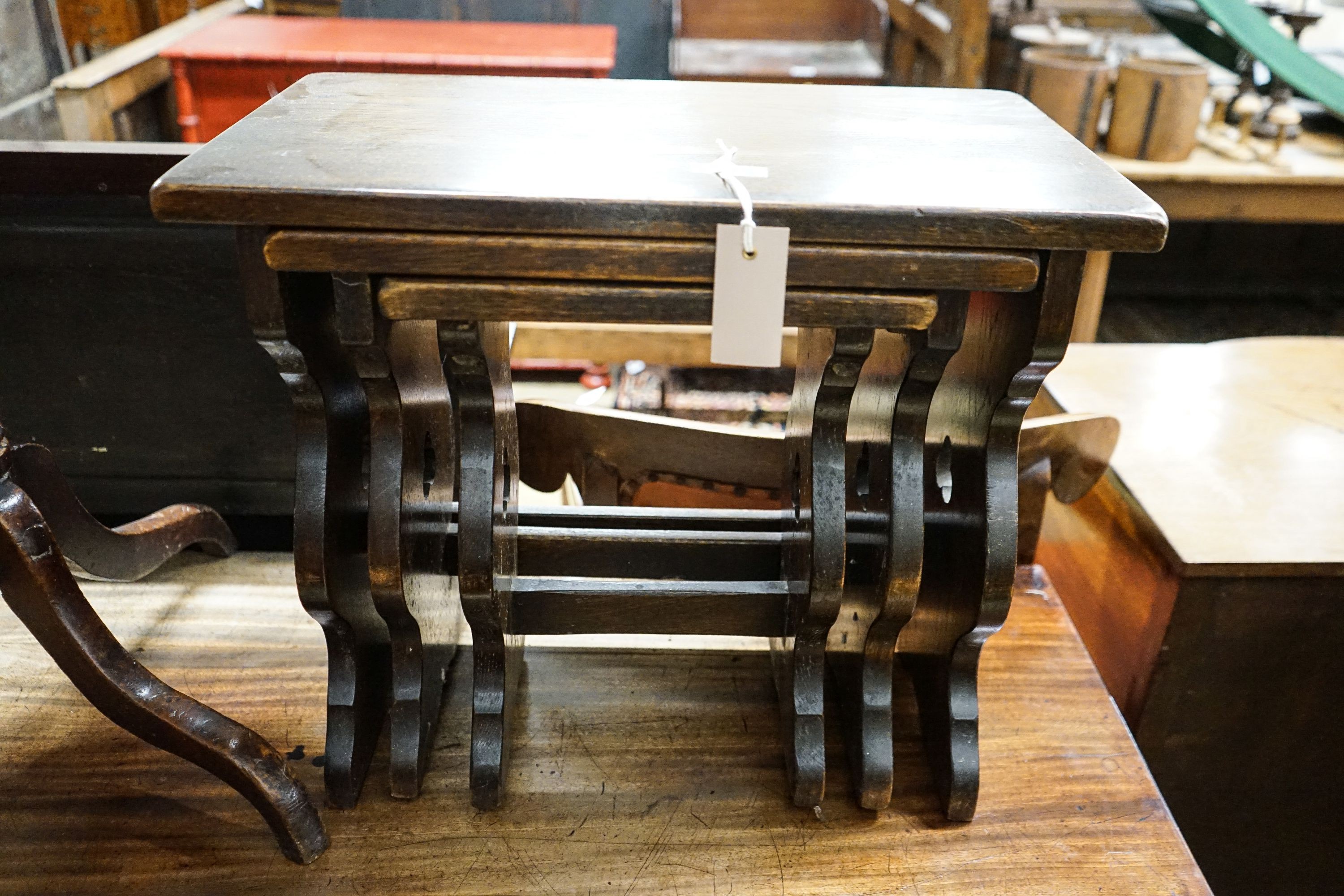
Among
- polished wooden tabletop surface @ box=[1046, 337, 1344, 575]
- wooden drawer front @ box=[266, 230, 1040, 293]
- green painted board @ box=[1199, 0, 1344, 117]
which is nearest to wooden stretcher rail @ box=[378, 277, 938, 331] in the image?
wooden drawer front @ box=[266, 230, 1040, 293]

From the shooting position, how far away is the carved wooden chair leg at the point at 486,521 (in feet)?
2.89

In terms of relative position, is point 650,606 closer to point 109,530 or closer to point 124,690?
point 124,690

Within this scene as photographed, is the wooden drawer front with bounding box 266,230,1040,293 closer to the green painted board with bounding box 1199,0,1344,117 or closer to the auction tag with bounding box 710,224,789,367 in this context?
the auction tag with bounding box 710,224,789,367

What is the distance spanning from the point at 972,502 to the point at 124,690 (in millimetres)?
776

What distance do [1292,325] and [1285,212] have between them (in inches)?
48.3

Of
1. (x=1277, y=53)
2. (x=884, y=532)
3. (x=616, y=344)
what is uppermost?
(x=1277, y=53)

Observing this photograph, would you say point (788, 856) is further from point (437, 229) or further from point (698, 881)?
point (437, 229)

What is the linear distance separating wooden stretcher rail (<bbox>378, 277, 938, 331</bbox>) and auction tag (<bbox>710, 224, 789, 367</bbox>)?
0.7 inches

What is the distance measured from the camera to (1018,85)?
8.18ft

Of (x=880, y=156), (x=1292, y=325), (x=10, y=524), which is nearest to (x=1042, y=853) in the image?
(x=880, y=156)

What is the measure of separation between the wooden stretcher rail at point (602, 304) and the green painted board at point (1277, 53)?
1750 millimetres

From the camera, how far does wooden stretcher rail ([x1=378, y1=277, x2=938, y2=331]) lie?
2.47 ft

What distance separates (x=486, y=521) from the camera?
2.99ft

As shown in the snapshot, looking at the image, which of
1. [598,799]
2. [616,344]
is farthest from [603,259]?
[616,344]
